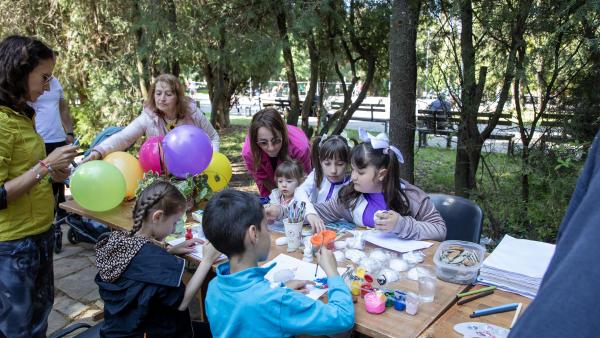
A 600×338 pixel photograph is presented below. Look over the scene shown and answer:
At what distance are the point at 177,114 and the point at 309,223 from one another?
1669mm

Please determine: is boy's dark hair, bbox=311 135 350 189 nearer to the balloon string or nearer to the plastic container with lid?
the plastic container with lid

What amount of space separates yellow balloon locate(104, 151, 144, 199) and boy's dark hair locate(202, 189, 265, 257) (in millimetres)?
1627

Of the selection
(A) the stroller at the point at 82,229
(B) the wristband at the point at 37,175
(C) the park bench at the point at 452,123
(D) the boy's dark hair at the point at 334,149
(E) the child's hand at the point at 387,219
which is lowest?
(A) the stroller at the point at 82,229

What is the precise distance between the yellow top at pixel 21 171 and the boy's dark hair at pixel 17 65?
6cm

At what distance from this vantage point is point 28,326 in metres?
2.09

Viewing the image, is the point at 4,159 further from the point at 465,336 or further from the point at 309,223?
the point at 465,336

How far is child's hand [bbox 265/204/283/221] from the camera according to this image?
8.33 feet

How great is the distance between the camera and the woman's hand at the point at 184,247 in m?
2.17

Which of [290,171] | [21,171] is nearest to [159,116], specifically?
[290,171]

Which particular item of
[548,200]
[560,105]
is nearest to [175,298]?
[548,200]

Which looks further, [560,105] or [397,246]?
[560,105]

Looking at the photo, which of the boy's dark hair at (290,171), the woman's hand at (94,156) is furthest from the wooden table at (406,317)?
the woman's hand at (94,156)

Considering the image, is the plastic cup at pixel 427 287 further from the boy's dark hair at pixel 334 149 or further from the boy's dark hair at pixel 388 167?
the boy's dark hair at pixel 334 149

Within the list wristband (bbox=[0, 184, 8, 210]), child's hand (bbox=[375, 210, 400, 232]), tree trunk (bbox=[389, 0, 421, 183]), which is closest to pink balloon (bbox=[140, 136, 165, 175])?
wristband (bbox=[0, 184, 8, 210])
